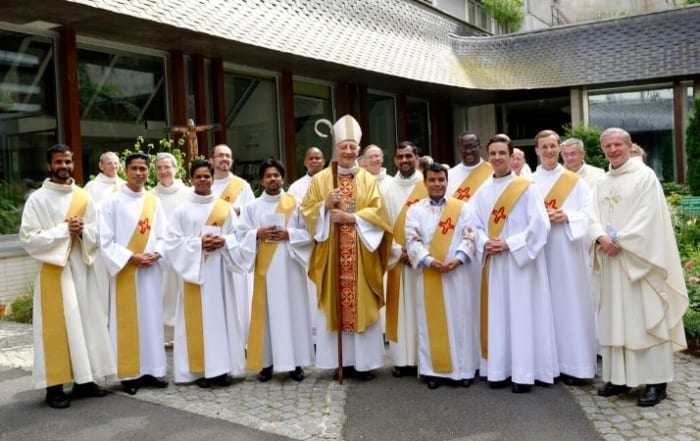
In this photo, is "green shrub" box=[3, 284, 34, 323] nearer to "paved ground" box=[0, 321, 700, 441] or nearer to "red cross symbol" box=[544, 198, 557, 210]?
"paved ground" box=[0, 321, 700, 441]

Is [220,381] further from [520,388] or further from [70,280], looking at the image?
[520,388]

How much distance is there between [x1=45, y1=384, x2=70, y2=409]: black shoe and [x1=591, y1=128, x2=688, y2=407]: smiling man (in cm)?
433

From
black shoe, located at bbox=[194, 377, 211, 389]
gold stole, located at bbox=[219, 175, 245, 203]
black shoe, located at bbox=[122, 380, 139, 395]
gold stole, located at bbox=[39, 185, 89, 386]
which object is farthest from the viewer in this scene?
gold stole, located at bbox=[219, 175, 245, 203]

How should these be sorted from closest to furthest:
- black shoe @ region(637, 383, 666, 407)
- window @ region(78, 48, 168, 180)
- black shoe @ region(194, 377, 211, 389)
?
black shoe @ region(637, 383, 666, 407) → black shoe @ region(194, 377, 211, 389) → window @ region(78, 48, 168, 180)

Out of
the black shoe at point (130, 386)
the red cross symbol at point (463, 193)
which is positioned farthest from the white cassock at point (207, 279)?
the red cross symbol at point (463, 193)

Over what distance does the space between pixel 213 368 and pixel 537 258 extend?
9.70 ft

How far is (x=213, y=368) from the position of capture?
6199mm

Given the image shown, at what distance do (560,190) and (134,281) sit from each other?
12.6 feet

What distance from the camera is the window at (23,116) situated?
10672mm

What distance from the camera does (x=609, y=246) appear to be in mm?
5414

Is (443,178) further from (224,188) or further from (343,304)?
(224,188)

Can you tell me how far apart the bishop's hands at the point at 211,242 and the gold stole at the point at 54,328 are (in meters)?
1.11

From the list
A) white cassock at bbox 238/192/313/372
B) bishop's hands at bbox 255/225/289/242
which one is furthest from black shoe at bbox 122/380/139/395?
bishop's hands at bbox 255/225/289/242

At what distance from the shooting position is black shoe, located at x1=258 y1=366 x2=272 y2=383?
252 inches
